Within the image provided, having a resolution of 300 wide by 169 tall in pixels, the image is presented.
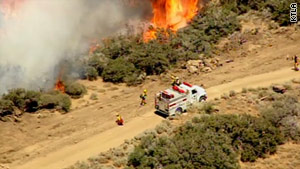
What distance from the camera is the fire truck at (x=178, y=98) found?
122ft

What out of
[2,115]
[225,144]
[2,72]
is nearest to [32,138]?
[2,115]

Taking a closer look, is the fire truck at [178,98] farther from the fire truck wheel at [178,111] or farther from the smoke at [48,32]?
the smoke at [48,32]

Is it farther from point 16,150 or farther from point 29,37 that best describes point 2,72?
point 16,150

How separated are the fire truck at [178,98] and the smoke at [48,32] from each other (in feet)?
37.9

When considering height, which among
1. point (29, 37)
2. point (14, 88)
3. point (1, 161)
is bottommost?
point (1, 161)

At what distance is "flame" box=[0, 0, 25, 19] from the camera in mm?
46188

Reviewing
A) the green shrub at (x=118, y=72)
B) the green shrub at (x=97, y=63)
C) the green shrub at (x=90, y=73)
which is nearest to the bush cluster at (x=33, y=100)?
the green shrub at (x=90, y=73)

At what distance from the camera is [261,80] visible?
4119 cm

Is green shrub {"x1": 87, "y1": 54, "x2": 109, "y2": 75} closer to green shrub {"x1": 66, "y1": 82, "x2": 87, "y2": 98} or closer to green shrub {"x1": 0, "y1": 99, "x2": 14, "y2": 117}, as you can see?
green shrub {"x1": 66, "y1": 82, "x2": 87, "y2": 98}

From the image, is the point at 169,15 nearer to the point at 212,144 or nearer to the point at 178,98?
the point at 178,98

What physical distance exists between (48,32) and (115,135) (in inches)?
578

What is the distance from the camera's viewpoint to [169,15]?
2042 inches

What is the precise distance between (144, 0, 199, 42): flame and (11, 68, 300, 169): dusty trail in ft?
41.0

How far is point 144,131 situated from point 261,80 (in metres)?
11.3
